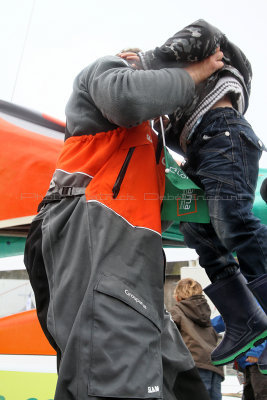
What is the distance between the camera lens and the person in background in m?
3.42

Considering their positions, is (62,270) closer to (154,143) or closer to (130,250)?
(130,250)

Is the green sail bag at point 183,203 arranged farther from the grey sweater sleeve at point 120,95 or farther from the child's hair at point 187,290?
the child's hair at point 187,290

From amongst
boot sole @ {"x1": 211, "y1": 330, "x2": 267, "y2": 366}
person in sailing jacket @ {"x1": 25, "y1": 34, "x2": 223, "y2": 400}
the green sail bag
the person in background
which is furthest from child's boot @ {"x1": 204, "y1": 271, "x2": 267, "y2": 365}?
the person in background

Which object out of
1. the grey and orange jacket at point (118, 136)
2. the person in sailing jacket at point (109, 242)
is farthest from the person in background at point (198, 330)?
the grey and orange jacket at point (118, 136)

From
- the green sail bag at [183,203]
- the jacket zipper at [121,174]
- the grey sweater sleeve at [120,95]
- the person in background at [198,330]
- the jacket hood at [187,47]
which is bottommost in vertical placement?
the person in background at [198,330]

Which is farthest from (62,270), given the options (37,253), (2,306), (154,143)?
(2,306)

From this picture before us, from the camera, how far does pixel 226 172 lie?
1.33 meters

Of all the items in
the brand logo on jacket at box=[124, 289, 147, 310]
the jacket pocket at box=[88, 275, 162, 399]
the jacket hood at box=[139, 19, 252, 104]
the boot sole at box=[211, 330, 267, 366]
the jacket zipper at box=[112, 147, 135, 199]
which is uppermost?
the jacket hood at box=[139, 19, 252, 104]

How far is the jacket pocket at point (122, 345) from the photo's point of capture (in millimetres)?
1007

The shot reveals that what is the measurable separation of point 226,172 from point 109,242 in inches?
18.1

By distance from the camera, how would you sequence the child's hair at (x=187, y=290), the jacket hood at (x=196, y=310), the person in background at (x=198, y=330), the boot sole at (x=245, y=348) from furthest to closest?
the child's hair at (x=187, y=290) → the jacket hood at (x=196, y=310) → the person in background at (x=198, y=330) → the boot sole at (x=245, y=348)

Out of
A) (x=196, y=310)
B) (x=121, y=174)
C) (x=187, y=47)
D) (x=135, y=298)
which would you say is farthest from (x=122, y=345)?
(x=196, y=310)

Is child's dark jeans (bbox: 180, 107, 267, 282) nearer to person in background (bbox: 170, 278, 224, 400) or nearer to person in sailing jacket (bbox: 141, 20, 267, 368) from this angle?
person in sailing jacket (bbox: 141, 20, 267, 368)

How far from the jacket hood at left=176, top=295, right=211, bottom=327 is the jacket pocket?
2630 millimetres
